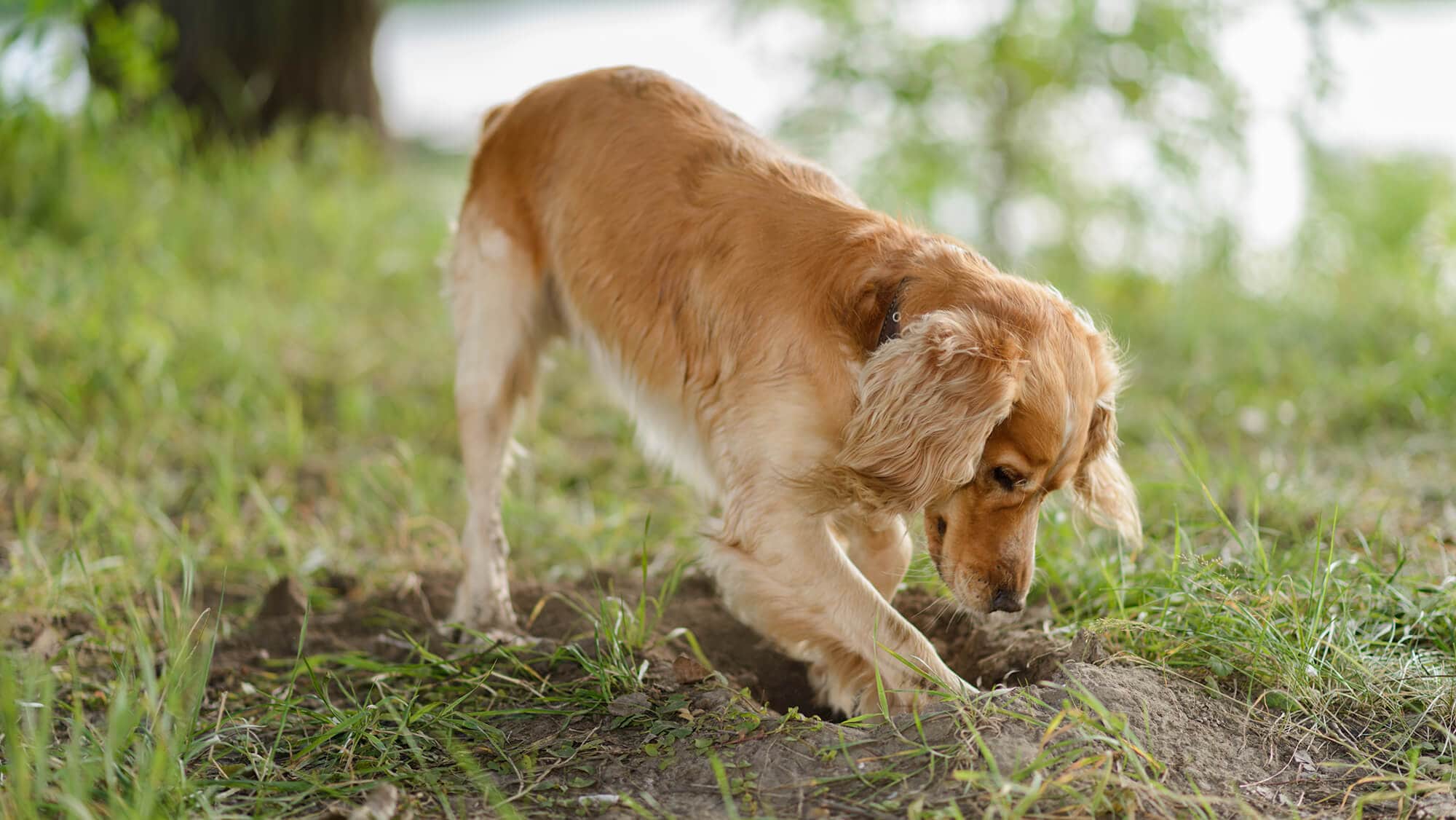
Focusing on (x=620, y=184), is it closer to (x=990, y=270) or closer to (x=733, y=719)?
(x=990, y=270)

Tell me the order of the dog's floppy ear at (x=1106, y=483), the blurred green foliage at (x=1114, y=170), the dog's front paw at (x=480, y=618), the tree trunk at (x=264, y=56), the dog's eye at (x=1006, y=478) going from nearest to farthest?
the dog's eye at (x=1006, y=478), the dog's floppy ear at (x=1106, y=483), the dog's front paw at (x=480, y=618), the blurred green foliage at (x=1114, y=170), the tree trunk at (x=264, y=56)

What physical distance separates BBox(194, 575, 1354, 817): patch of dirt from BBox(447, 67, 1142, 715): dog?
20 cm

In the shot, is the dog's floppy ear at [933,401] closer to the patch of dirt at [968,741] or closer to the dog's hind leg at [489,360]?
the patch of dirt at [968,741]

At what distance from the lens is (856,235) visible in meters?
2.90

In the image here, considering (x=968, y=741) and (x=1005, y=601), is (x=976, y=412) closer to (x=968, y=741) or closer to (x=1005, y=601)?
(x=1005, y=601)

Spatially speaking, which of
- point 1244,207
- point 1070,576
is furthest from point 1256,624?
point 1244,207

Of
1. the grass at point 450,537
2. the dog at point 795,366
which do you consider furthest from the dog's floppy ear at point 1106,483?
the grass at point 450,537

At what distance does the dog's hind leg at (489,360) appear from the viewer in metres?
3.57

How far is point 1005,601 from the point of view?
266cm

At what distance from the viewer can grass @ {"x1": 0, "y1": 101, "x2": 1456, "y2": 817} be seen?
238 centimetres

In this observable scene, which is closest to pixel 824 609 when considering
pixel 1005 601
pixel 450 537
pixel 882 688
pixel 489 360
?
pixel 882 688

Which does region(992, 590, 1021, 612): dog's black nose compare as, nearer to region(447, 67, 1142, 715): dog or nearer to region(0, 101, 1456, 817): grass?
A: region(447, 67, 1142, 715): dog

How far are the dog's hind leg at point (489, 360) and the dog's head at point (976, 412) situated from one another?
4.20 feet

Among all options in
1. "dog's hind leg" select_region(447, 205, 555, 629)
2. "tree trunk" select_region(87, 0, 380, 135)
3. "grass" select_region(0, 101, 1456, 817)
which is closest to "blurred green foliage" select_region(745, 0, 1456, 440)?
"grass" select_region(0, 101, 1456, 817)
